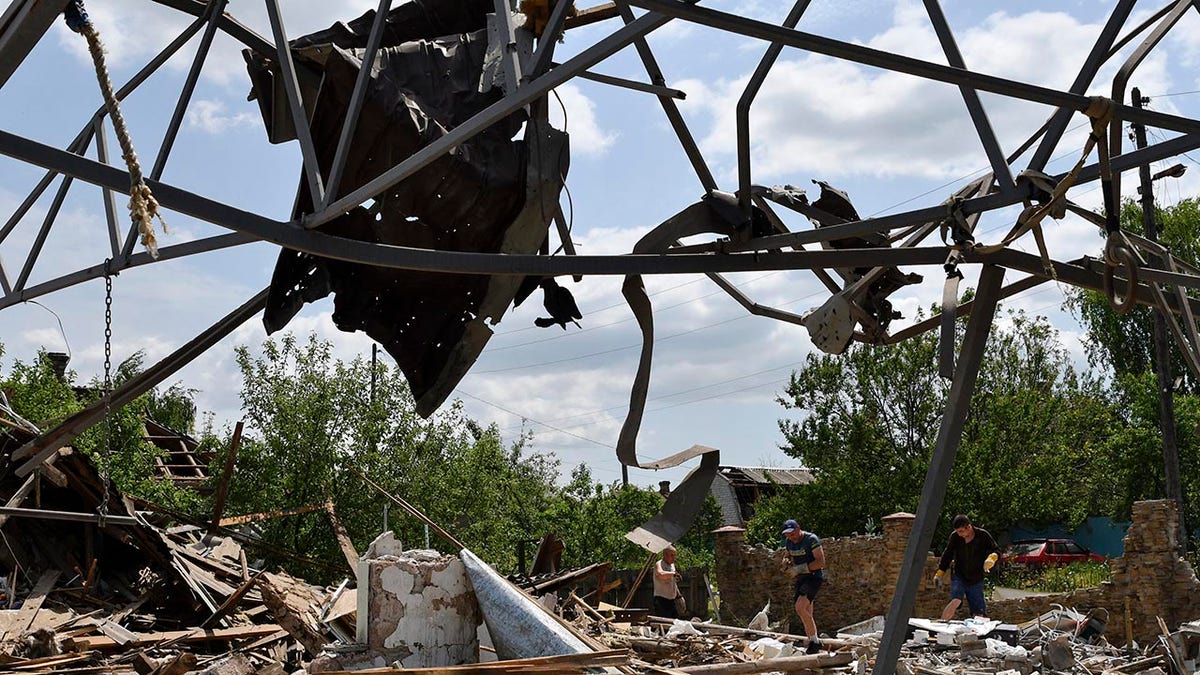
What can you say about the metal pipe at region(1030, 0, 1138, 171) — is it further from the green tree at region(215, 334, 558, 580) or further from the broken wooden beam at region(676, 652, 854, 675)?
the green tree at region(215, 334, 558, 580)

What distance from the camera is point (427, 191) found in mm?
5645

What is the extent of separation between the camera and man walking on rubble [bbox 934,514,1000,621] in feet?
39.3

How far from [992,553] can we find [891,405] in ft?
76.5

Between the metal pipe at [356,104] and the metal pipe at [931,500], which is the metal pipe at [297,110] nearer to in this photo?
the metal pipe at [356,104]

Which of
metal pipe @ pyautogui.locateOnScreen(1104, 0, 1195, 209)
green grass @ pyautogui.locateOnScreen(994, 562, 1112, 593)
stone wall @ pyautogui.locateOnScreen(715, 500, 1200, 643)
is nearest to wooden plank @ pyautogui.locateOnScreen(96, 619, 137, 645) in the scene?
metal pipe @ pyautogui.locateOnScreen(1104, 0, 1195, 209)

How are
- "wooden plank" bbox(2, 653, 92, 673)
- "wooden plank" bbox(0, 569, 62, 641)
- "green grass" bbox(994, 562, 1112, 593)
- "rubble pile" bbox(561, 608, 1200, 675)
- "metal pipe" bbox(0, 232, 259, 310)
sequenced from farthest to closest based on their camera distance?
1. "green grass" bbox(994, 562, 1112, 593)
2. "wooden plank" bbox(0, 569, 62, 641)
3. "rubble pile" bbox(561, 608, 1200, 675)
4. "wooden plank" bbox(2, 653, 92, 673)
5. "metal pipe" bbox(0, 232, 259, 310)

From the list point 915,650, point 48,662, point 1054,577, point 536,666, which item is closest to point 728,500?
point 1054,577

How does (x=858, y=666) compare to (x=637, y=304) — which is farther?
(x=858, y=666)

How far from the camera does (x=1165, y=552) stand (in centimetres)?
1777

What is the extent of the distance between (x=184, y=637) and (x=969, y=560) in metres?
8.14

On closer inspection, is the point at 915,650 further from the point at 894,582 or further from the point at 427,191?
the point at 894,582

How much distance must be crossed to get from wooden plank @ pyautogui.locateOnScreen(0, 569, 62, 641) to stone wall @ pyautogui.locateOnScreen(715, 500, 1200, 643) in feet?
38.9

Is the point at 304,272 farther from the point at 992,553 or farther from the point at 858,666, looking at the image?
the point at 992,553

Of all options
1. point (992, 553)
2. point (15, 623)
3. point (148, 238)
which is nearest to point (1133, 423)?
point (992, 553)
